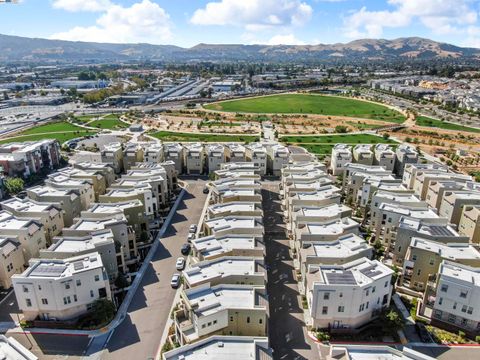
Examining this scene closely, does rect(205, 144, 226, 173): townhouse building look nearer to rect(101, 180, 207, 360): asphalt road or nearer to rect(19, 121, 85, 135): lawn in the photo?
rect(101, 180, 207, 360): asphalt road

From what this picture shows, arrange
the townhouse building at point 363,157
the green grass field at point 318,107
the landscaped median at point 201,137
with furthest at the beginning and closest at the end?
1. the green grass field at point 318,107
2. the landscaped median at point 201,137
3. the townhouse building at point 363,157

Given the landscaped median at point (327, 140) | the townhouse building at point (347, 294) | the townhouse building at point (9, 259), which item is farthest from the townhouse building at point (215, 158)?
the townhouse building at point (347, 294)

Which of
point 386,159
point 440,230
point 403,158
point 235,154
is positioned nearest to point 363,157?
point 386,159

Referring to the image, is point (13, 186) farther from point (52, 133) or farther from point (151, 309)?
point (52, 133)

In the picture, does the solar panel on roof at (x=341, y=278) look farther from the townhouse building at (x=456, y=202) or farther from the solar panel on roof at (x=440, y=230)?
the townhouse building at (x=456, y=202)

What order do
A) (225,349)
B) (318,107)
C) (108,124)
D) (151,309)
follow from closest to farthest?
(225,349)
(151,309)
(108,124)
(318,107)

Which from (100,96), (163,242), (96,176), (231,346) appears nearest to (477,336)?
(231,346)

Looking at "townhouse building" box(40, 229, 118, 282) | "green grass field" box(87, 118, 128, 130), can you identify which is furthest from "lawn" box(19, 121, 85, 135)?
"townhouse building" box(40, 229, 118, 282)
